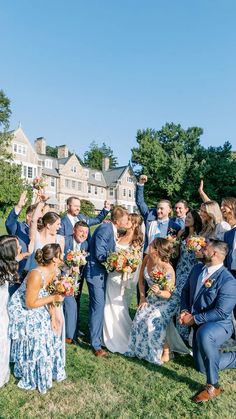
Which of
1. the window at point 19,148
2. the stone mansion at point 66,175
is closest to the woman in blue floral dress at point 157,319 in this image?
the stone mansion at point 66,175

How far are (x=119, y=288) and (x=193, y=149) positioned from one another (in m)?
48.5

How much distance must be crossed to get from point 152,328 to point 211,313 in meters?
1.26

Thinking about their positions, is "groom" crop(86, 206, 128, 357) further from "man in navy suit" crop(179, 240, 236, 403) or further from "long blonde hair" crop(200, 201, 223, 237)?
"man in navy suit" crop(179, 240, 236, 403)

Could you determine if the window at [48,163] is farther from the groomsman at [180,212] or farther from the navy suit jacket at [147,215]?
the groomsman at [180,212]

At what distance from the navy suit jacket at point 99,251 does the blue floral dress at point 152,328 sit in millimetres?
841

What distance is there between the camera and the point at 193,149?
52.7m

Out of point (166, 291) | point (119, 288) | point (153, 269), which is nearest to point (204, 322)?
point (166, 291)

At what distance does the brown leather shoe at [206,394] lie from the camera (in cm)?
469

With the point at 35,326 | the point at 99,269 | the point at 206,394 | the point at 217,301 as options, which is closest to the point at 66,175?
the point at 99,269

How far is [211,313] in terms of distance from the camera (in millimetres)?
5074

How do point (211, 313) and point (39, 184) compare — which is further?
point (39, 184)

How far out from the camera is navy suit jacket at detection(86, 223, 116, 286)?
6.32 metres

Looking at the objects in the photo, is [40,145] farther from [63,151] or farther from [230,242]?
[230,242]

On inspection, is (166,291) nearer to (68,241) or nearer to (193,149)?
(68,241)
